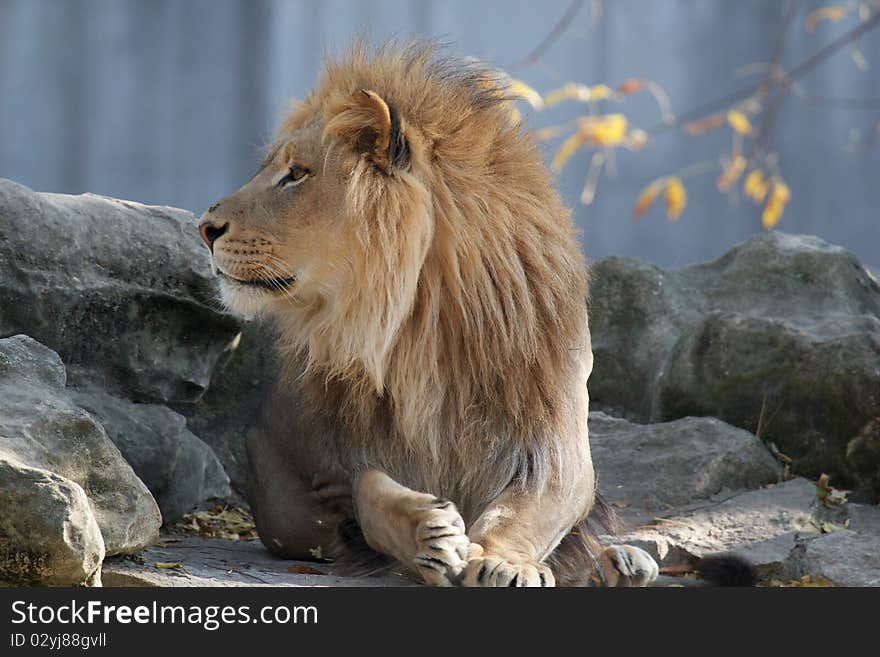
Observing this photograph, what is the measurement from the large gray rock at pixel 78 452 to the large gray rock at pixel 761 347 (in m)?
2.14

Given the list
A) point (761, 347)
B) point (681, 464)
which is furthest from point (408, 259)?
point (761, 347)

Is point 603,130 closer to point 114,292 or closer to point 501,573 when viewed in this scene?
point 501,573

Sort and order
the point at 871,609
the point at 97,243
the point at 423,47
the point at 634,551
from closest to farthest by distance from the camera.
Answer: the point at 871,609, the point at 634,551, the point at 423,47, the point at 97,243

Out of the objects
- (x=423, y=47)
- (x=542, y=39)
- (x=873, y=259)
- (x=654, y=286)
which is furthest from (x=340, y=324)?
(x=873, y=259)

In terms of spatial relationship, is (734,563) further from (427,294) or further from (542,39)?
(542,39)

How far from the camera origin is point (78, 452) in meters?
2.97

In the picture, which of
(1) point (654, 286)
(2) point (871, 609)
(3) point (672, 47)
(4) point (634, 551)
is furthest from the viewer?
(3) point (672, 47)

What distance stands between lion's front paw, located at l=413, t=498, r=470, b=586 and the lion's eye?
2.77 ft

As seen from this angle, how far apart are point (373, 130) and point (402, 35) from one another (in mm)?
3114

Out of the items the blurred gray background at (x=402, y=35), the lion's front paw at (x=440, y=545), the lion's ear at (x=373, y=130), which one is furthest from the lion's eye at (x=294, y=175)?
the blurred gray background at (x=402, y=35)

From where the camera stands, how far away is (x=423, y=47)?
3.56 metres

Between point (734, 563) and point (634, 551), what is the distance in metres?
0.30

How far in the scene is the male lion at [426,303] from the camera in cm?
321

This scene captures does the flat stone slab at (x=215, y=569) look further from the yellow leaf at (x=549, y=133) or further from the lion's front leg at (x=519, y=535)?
the yellow leaf at (x=549, y=133)
